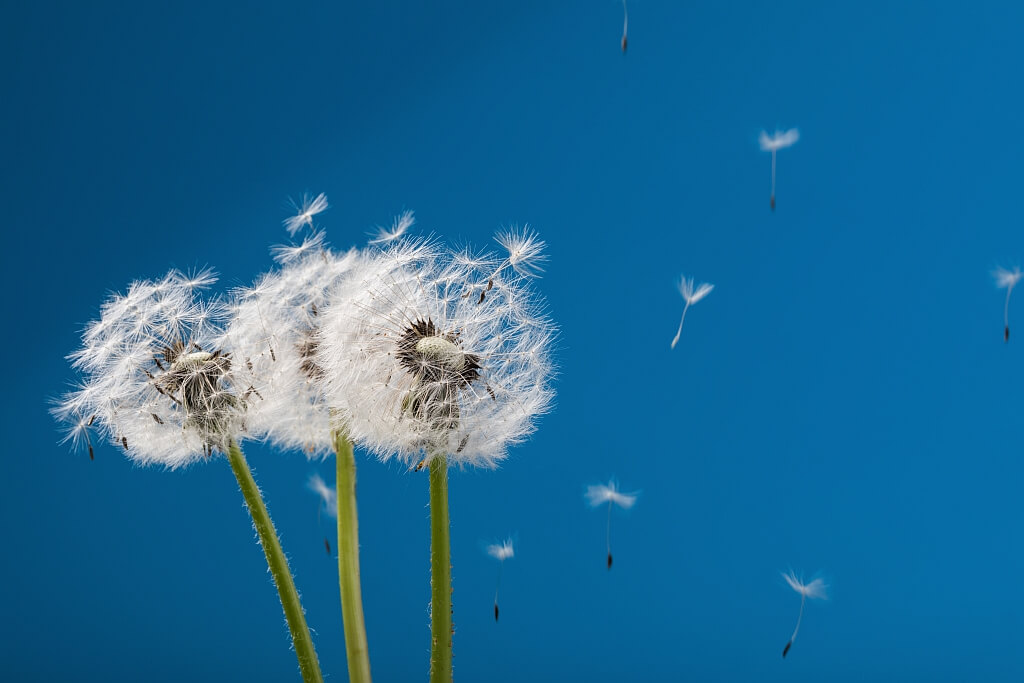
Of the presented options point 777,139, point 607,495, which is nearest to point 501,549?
point 607,495

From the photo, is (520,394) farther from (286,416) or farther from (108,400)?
(108,400)

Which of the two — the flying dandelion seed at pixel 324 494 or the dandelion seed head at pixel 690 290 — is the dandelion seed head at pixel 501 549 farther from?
the dandelion seed head at pixel 690 290

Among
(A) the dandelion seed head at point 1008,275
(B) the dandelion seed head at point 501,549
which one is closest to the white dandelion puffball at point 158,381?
(B) the dandelion seed head at point 501,549

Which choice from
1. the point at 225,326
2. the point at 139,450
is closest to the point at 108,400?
the point at 139,450

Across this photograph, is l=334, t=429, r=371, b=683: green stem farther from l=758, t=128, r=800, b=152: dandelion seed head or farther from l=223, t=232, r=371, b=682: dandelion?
l=758, t=128, r=800, b=152: dandelion seed head

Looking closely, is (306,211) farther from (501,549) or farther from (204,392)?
(501,549)
